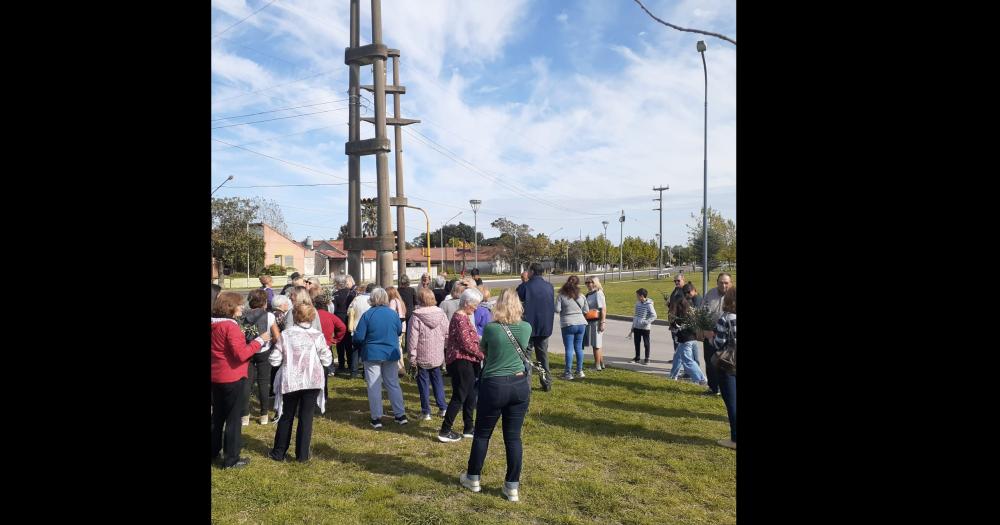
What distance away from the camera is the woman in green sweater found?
5.20 m

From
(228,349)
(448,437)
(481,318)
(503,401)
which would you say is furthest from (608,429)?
(228,349)

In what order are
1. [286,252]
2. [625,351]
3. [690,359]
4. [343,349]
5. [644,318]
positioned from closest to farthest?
[690,359] < [343,349] < [644,318] < [625,351] < [286,252]

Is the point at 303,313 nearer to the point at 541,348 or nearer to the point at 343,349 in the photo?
the point at 541,348

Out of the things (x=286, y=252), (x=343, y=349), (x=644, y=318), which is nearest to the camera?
(x=343, y=349)

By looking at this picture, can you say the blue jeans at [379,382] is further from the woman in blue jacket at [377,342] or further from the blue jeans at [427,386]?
the blue jeans at [427,386]

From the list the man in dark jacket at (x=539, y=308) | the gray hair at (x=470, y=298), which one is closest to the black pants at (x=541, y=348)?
the man in dark jacket at (x=539, y=308)

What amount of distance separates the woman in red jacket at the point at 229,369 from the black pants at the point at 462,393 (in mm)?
2249

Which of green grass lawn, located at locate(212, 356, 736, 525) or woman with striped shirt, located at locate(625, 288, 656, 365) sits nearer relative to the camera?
green grass lawn, located at locate(212, 356, 736, 525)

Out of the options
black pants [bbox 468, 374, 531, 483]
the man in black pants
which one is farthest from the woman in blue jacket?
the man in black pants

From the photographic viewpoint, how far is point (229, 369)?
5773 millimetres

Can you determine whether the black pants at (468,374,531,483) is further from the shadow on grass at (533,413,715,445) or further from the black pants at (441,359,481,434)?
the shadow on grass at (533,413,715,445)

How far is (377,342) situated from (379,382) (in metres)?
0.54
